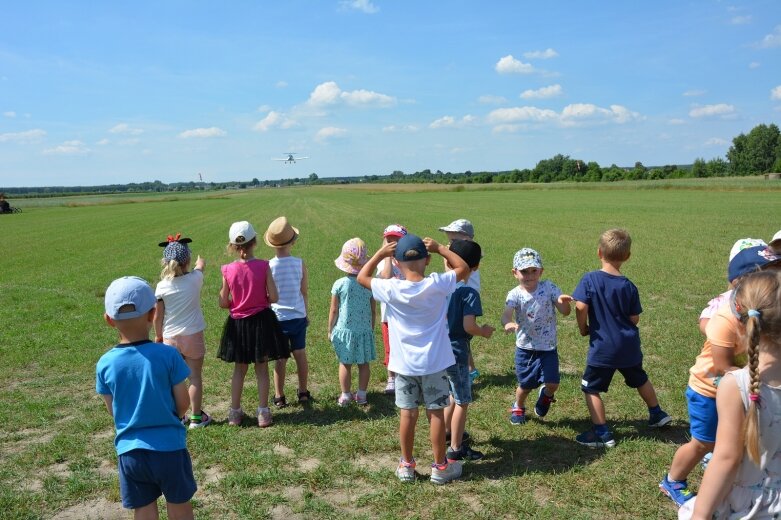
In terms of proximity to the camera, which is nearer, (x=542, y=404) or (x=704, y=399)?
(x=704, y=399)

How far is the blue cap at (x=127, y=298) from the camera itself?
2.95 metres

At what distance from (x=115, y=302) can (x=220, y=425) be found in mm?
2826

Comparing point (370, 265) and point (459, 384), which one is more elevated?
point (370, 265)

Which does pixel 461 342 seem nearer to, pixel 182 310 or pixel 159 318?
pixel 182 310

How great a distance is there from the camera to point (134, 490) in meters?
3.05

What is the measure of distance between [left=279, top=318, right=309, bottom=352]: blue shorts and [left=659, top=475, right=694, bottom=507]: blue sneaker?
11.9 ft

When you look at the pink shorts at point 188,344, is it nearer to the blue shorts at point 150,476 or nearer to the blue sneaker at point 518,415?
the blue shorts at point 150,476

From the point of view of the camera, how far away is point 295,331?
5.84 m

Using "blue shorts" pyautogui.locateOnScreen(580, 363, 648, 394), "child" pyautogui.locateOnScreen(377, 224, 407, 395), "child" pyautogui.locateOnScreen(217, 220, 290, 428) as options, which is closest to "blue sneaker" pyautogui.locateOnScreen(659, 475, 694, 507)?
"blue shorts" pyautogui.locateOnScreen(580, 363, 648, 394)

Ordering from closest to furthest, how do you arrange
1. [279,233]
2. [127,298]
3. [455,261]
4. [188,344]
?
[127,298] → [455,261] → [188,344] → [279,233]

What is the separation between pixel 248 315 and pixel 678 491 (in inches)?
152

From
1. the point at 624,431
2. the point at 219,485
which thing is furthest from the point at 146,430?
the point at 624,431

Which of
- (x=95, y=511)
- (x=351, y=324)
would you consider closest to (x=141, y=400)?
(x=95, y=511)

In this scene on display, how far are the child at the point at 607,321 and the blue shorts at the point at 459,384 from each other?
3.63 ft
